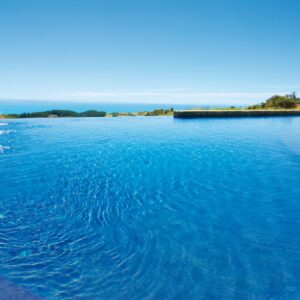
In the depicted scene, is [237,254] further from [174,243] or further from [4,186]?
[4,186]

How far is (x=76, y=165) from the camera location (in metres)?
6.95

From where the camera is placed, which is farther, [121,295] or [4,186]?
[4,186]

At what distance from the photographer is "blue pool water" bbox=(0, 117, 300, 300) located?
263 centimetres

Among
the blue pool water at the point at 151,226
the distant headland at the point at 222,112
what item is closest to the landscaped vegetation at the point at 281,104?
the distant headland at the point at 222,112

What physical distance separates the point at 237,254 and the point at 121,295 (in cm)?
163

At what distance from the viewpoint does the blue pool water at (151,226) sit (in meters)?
2.63

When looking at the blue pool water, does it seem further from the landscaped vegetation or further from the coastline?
the landscaped vegetation

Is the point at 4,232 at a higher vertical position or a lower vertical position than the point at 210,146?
lower

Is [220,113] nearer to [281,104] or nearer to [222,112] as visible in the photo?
[222,112]

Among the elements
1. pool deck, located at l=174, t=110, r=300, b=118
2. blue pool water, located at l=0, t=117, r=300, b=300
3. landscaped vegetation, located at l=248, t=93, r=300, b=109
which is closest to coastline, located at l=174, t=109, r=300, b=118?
pool deck, located at l=174, t=110, r=300, b=118

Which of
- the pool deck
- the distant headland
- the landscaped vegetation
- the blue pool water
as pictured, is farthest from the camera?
the landscaped vegetation

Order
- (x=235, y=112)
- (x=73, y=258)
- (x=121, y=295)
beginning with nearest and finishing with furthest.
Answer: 1. (x=121, y=295)
2. (x=73, y=258)
3. (x=235, y=112)

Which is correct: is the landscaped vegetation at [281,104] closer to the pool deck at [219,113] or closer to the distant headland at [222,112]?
the distant headland at [222,112]

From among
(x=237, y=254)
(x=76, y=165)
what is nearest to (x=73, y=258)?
(x=237, y=254)
